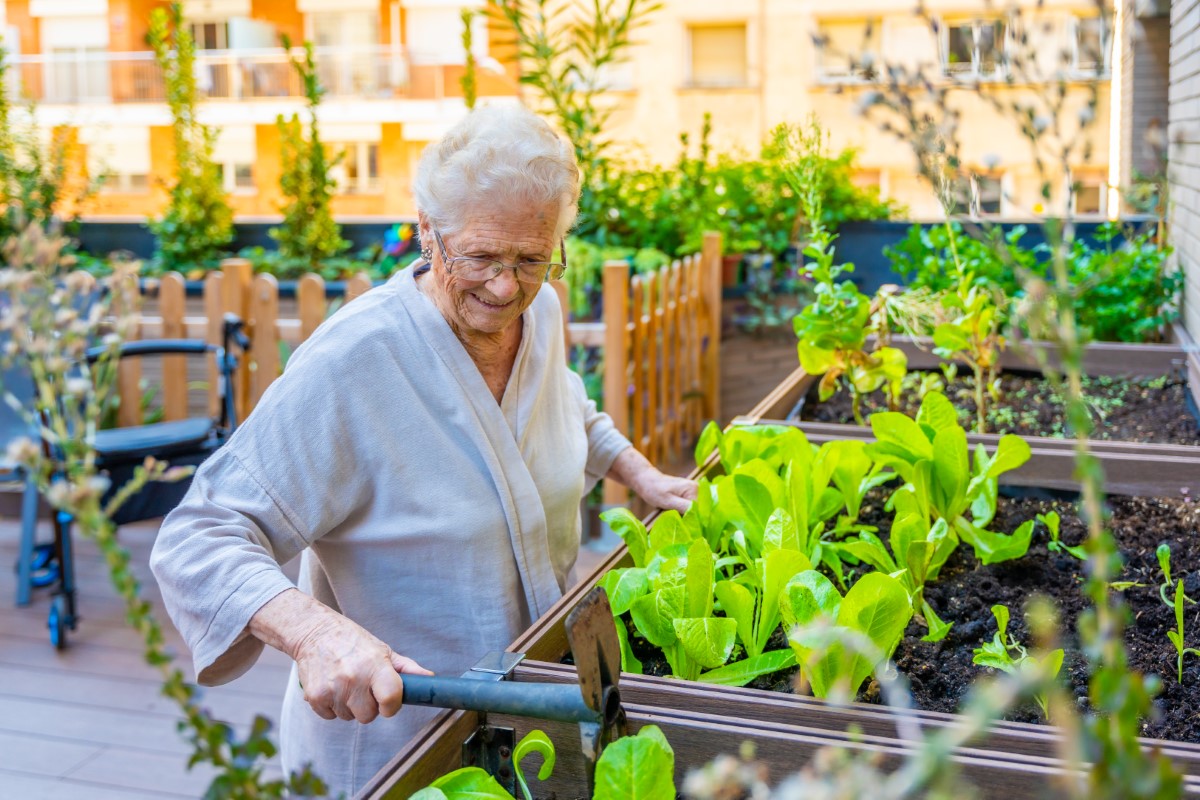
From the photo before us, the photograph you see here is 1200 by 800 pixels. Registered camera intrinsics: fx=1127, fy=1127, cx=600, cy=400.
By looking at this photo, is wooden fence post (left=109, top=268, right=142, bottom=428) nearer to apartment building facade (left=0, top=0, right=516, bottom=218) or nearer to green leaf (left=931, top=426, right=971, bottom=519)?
green leaf (left=931, top=426, right=971, bottom=519)

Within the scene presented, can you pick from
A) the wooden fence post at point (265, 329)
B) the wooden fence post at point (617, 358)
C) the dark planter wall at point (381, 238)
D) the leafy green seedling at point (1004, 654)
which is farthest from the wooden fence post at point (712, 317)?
the leafy green seedling at point (1004, 654)

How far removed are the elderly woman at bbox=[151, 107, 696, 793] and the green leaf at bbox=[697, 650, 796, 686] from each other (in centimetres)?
42

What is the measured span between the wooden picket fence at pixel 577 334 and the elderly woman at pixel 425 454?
264 cm

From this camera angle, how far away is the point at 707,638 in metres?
1.18

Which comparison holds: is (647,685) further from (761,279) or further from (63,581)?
(761,279)

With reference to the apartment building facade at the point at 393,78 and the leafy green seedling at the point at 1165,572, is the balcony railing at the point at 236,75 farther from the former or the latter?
the leafy green seedling at the point at 1165,572

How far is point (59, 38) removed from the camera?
696 inches

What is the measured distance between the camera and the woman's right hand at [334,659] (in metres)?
1.10

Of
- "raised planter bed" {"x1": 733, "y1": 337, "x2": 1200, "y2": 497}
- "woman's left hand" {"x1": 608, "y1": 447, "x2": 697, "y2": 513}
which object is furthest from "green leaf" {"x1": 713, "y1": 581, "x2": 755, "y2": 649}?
"raised planter bed" {"x1": 733, "y1": 337, "x2": 1200, "y2": 497}

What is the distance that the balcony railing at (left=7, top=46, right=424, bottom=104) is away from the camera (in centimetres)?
Answer: 1644

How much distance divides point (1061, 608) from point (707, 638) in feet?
1.88

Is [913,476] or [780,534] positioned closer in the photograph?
[780,534]

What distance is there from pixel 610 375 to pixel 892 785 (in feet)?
13.5

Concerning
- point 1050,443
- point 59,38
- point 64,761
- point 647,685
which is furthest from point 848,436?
point 59,38
